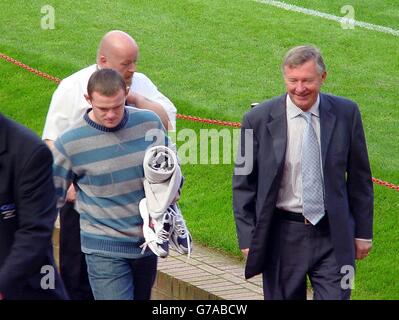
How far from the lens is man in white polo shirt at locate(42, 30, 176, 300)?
8.55m

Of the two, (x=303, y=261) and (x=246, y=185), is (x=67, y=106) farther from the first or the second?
(x=303, y=261)

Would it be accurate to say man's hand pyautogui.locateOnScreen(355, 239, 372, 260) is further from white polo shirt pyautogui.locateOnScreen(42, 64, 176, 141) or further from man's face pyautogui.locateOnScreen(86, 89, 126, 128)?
white polo shirt pyautogui.locateOnScreen(42, 64, 176, 141)

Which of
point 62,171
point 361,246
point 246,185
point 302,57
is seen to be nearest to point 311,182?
point 246,185

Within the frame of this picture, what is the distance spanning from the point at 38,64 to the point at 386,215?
7.19m

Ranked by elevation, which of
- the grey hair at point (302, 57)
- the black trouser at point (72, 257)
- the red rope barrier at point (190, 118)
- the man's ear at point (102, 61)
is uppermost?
the grey hair at point (302, 57)

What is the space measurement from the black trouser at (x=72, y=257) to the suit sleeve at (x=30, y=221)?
1953 mm

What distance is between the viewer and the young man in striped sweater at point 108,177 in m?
7.80

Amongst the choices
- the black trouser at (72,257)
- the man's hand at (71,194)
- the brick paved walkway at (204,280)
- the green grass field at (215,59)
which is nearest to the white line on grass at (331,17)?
the green grass field at (215,59)

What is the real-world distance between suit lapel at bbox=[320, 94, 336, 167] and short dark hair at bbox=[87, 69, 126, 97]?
1.21 meters

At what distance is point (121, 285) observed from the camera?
309 inches

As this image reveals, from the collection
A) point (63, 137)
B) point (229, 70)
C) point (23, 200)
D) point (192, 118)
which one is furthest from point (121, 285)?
point (229, 70)

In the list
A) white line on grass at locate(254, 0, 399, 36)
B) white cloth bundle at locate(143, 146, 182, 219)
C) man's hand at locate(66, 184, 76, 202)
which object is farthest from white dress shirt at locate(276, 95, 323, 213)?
white line on grass at locate(254, 0, 399, 36)

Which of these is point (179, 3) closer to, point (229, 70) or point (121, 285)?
point (229, 70)

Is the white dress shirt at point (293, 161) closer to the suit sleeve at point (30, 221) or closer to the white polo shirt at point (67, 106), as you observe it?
the white polo shirt at point (67, 106)
